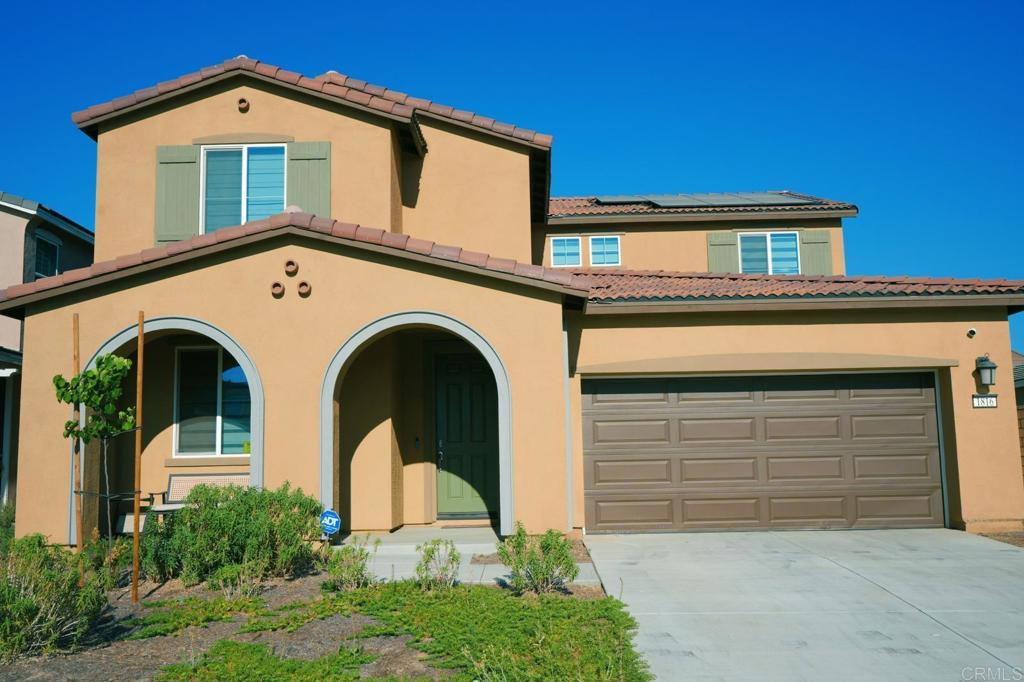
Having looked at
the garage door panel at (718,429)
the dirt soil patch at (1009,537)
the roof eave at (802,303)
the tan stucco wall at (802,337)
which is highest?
the roof eave at (802,303)

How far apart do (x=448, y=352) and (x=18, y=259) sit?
1019cm

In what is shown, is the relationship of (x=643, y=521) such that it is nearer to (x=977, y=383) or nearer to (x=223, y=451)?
(x=977, y=383)

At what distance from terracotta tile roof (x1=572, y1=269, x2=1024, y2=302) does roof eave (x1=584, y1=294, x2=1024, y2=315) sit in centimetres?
4

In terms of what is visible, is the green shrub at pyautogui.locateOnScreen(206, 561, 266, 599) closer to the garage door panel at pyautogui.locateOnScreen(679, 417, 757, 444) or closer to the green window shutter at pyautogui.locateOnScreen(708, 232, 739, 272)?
the garage door panel at pyautogui.locateOnScreen(679, 417, 757, 444)

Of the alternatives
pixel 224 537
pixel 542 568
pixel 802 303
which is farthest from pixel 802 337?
pixel 224 537

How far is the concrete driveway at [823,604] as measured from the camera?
576 centimetres

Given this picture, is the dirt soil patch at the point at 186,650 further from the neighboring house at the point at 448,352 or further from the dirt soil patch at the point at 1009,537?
the dirt soil patch at the point at 1009,537

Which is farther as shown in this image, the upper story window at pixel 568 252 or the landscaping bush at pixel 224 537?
the upper story window at pixel 568 252

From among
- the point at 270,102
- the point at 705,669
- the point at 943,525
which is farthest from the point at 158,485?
the point at 943,525

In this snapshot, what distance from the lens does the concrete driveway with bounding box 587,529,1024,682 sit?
5758 mm

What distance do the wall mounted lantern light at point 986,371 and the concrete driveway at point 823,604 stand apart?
2166mm

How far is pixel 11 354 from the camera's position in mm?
13891

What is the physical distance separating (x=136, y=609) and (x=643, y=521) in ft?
21.7

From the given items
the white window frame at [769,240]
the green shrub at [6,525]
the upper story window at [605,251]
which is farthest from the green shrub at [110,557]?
the white window frame at [769,240]
